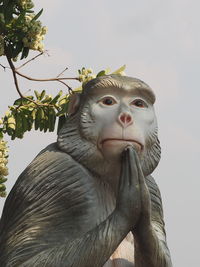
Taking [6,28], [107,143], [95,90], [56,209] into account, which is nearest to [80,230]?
[56,209]

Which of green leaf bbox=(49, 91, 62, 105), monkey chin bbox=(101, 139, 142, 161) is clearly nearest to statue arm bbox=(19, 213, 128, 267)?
monkey chin bbox=(101, 139, 142, 161)

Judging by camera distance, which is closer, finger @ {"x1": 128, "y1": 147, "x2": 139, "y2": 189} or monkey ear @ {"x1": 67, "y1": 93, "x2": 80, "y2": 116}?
finger @ {"x1": 128, "y1": 147, "x2": 139, "y2": 189}

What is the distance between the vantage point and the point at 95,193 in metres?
4.72

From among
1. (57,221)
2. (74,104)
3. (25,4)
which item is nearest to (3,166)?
(25,4)

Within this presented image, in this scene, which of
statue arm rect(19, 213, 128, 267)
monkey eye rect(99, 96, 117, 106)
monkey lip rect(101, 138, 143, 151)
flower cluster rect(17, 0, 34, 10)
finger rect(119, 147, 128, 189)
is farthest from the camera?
flower cluster rect(17, 0, 34, 10)

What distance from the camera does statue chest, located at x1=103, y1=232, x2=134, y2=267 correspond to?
4824 millimetres

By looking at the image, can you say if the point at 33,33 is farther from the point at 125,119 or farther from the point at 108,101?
the point at 125,119

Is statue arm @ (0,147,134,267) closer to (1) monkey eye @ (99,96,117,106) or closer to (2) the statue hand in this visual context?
(2) the statue hand

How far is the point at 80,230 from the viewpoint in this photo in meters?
4.58

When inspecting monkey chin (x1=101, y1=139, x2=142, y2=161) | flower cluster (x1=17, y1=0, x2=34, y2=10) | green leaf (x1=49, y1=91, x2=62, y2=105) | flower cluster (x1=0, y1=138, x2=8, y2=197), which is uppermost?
flower cluster (x1=17, y1=0, x2=34, y2=10)

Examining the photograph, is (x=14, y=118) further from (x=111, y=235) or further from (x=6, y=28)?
(x=111, y=235)

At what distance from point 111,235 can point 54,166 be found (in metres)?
0.56

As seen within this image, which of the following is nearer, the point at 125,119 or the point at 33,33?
the point at 125,119

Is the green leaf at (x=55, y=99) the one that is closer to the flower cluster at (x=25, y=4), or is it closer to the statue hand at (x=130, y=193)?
the flower cluster at (x=25, y=4)
